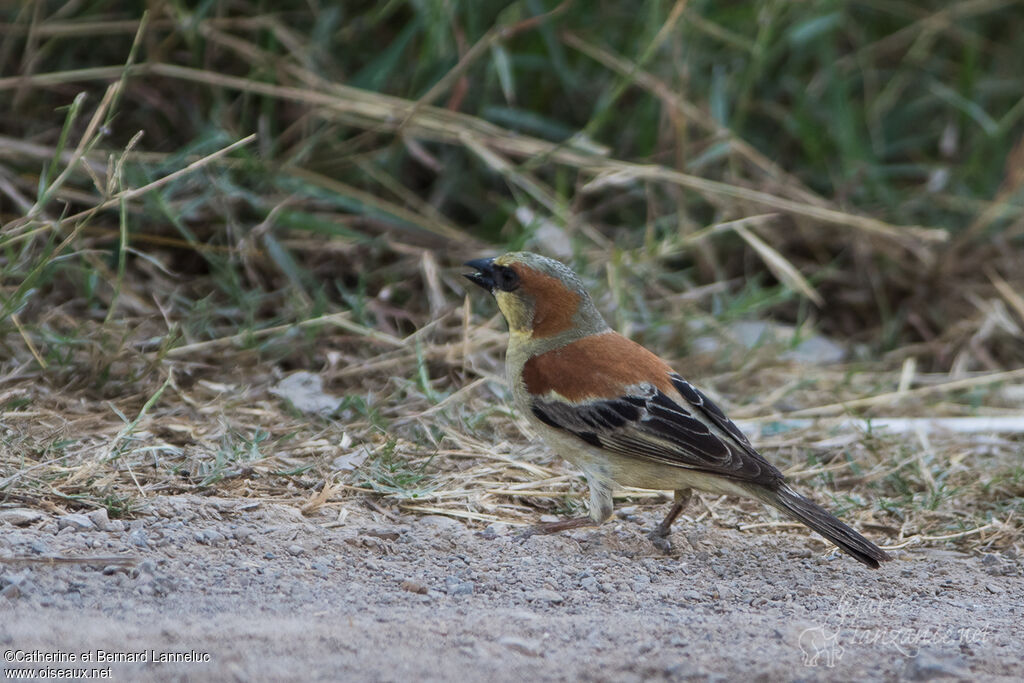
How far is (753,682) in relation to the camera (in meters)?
2.63

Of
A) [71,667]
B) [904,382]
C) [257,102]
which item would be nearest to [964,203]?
[904,382]

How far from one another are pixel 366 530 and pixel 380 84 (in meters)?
3.04

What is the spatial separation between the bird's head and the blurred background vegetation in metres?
0.49

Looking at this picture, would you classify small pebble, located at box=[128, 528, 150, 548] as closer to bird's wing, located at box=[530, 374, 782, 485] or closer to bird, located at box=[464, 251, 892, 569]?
bird, located at box=[464, 251, 892, 569]

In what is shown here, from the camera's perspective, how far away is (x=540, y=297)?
14.1ft

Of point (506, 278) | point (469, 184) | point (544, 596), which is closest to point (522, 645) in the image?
point (544, 596)

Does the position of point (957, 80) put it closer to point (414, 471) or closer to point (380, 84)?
point (380, 84)

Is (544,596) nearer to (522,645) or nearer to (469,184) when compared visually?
(522,645)

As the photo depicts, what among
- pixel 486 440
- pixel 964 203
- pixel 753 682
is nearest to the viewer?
pixel 753 682

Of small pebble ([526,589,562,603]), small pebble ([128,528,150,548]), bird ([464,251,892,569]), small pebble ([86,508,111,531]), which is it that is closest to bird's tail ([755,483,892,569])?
bird ([464,251,892,569])

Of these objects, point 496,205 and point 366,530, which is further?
point 496,205

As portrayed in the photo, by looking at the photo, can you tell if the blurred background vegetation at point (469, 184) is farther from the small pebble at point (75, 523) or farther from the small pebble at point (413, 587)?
the small pebble at point (413, 587)

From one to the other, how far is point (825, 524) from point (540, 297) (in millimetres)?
1296

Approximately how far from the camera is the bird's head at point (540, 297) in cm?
431
